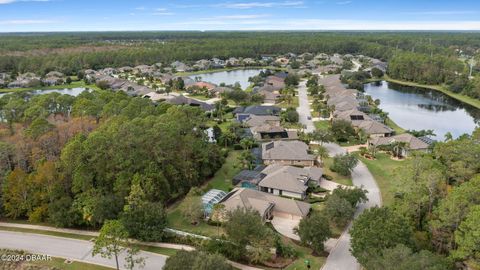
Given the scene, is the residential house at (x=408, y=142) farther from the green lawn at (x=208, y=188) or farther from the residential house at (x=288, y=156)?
the green lawn at (x=208, y=188)

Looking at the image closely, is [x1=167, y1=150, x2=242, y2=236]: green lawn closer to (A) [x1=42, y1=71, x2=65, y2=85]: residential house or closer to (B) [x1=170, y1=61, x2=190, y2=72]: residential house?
(A) [x1=42, y1=71, x2=65, y2=85]: residential house

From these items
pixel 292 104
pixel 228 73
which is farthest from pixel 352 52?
pixel 292 104

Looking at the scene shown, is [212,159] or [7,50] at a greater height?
[7,50]

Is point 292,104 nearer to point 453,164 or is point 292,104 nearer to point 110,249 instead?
point 453,164

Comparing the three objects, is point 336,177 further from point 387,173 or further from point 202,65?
point 202,65

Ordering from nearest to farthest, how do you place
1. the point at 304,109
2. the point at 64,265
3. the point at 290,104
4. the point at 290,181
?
the point at 64,265 < the point at 290,181 < the point at 304,109 < the point at 290,104

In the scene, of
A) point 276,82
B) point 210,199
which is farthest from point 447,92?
point 210,199

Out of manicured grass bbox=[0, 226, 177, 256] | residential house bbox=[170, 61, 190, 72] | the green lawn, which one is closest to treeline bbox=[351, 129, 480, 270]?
the green lawn
